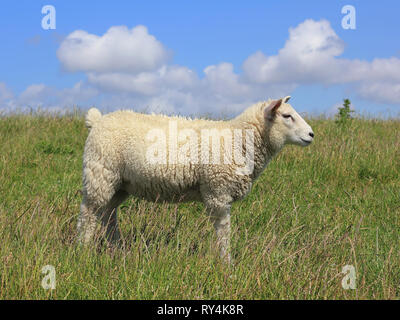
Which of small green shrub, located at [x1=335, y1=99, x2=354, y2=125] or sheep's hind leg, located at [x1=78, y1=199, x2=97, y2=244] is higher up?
small green shrub, located at [x1=335, y1=99, x2=354, y2=125]

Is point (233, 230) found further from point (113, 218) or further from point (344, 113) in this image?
point (344, 113)

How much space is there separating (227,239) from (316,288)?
1130 millimetres

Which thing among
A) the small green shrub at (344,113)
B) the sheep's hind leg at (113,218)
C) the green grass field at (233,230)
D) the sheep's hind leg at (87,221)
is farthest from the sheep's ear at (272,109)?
the small green shrub at (344,113)

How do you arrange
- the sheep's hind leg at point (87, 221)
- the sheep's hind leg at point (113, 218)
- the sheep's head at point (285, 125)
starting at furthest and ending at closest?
the sheep's hind leg at point (113, 218) → the sheep's hind leg at point (87, 221) → the sheep's head at point (285, 125)

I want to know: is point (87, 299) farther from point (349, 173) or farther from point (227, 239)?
point (349, 173)

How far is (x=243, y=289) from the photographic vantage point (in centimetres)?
326

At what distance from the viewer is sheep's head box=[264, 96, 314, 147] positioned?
4715 millimetres

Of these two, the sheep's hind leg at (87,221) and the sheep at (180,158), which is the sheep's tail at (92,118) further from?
the sheep's hind leg at (87,221)

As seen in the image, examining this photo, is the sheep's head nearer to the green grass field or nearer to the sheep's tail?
the green grass field

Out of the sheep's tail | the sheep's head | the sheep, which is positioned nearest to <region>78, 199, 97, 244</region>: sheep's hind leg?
the sheep

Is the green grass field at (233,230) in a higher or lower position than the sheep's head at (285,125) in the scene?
lower

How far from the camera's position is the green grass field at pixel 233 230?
3359 mm

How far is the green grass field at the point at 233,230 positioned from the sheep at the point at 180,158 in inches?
10.6

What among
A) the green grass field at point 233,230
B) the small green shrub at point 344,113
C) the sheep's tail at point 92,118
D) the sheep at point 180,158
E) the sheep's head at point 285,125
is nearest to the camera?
the green grass field at point 233,230
